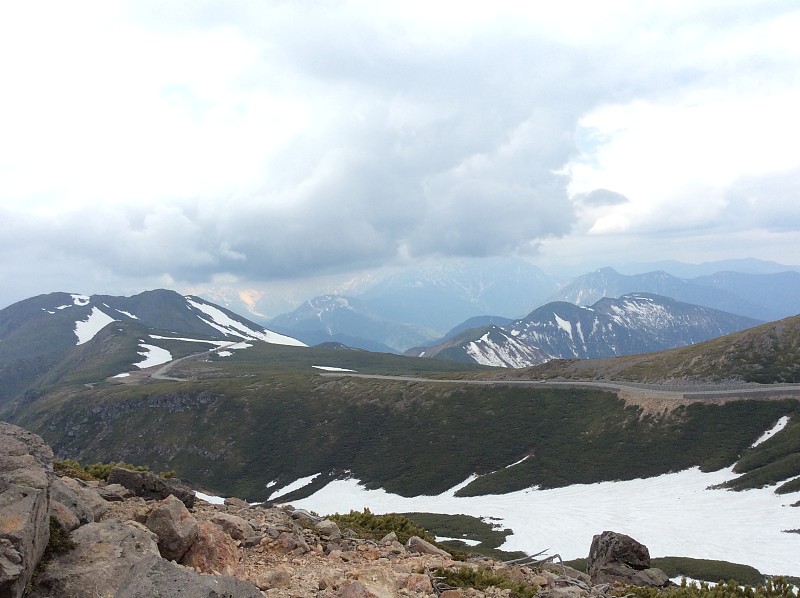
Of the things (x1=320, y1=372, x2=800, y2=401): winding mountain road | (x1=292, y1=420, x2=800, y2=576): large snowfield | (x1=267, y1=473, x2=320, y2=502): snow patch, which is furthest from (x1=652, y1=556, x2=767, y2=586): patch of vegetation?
(x1=267, y1=473, x2=320, y2=502): snow patch

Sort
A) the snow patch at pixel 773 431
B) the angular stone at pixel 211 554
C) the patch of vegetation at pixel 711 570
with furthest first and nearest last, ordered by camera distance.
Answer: the snow patch at pixel 773 431 → the patch of vegetation at pixel 711 570 → the angular stone at pixel 211 554

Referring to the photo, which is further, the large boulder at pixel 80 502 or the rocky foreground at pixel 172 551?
the large boulder at pixel 80 502

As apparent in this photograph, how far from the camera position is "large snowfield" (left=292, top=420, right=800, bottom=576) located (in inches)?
1909

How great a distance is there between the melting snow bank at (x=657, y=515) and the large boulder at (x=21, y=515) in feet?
169

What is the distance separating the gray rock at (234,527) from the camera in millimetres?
10779

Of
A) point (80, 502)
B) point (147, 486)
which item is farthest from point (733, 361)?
point (80, 502)

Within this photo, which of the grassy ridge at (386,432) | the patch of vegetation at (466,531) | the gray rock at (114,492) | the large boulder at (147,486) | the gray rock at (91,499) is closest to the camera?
the gray rock at (91,499)

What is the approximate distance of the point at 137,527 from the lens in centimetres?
900

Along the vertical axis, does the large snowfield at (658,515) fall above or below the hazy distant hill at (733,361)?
below

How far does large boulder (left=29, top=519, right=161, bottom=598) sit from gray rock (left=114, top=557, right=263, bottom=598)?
0.95 metres

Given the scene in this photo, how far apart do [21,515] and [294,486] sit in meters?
108

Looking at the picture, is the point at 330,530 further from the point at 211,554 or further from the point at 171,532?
the point at 171,532

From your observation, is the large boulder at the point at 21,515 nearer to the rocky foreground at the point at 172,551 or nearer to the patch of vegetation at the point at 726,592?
the rocky foreground at the point at 172,551

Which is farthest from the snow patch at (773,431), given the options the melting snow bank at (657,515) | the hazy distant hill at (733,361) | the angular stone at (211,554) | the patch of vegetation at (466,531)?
the angular stone at (211,554)
